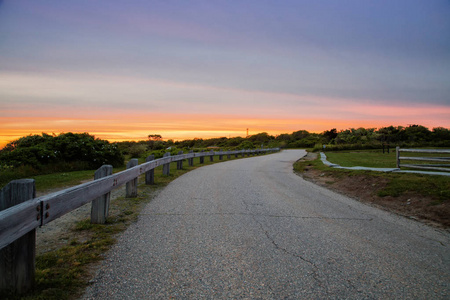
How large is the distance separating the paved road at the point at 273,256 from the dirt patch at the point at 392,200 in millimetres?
660

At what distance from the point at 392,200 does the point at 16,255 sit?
8086 millimetres

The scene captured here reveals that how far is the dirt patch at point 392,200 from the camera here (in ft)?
19.9

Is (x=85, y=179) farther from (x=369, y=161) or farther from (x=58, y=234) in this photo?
(x=369, y=161)

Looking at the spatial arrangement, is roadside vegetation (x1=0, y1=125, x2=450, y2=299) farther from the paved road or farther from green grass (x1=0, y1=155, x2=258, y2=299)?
the paved road

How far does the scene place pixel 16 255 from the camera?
271cm

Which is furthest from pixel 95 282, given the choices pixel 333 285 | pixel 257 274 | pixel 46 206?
pixel 333 285

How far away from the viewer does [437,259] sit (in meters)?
3.77

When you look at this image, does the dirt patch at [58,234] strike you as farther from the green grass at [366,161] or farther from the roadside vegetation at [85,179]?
the green grass at [366,161]

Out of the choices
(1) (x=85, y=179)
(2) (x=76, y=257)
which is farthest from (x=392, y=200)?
(1) (x=85, y=179)

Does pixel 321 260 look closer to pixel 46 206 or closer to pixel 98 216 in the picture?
pixel 46 206

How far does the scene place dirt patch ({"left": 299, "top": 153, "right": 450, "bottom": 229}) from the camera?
607 centimetres

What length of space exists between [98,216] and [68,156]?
11.3 meters

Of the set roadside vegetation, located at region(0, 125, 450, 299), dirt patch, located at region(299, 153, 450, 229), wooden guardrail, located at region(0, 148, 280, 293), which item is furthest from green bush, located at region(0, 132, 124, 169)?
wooden guardrail, located at region(0, 148, 280, 293)

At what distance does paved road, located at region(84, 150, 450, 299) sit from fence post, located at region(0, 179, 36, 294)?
619 mm
